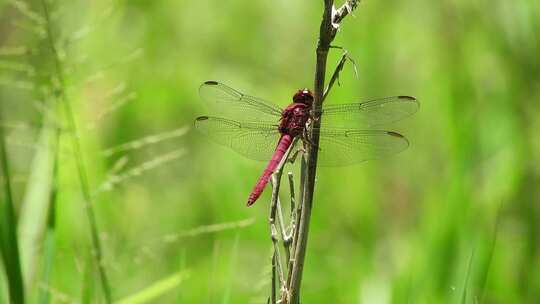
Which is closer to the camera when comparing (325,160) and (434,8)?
(325,160)

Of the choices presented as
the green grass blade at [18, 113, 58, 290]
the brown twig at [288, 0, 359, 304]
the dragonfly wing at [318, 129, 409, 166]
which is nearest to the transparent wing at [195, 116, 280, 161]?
the dragonfly wing at [318, 129, 409, 166]

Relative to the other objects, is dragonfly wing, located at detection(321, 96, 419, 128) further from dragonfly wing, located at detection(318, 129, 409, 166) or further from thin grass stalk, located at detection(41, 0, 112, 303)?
thin grass stalk, located at detection(41, 0, 112, 303)

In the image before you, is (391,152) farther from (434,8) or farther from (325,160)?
(434,8)

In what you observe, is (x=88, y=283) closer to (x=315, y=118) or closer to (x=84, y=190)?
(x=84, y=190)

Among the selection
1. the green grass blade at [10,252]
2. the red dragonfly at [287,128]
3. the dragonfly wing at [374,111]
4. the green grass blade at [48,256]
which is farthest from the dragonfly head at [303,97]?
the green grass blade at [10,252]

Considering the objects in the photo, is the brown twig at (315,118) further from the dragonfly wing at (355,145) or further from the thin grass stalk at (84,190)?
the dragonfly wing at (355,145)

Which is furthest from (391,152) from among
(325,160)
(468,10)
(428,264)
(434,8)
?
(434,8)

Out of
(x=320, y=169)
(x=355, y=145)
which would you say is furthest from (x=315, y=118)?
(x=320, y=169)
